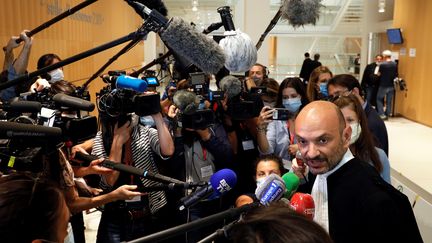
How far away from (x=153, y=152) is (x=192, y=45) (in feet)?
3.37

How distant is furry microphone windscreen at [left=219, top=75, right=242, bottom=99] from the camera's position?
212cm

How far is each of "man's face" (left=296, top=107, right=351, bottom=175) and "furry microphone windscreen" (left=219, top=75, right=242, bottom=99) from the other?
2.30ft

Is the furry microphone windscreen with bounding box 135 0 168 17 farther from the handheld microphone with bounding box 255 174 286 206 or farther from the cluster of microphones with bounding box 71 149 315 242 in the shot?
the handheld microphone with bounding box 255 174 286 206

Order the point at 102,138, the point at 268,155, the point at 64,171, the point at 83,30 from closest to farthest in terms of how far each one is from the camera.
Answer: the point at 64,171, the point at 102,138, the point at 268,155, the point at 83,30

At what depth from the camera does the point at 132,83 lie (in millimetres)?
1631

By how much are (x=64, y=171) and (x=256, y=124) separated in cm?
131

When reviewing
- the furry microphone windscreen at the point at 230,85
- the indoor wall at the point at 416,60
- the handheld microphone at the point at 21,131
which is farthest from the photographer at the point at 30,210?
the indoor wall at the point at 416,60

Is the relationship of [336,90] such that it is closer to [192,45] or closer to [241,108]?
A: [241,108]

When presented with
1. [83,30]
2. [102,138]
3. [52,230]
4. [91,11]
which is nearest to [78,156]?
[102,138]

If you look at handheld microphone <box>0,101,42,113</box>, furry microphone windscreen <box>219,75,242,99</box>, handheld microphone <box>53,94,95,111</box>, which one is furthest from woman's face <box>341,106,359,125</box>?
handheld microphone <box>0,101,42,113</box>

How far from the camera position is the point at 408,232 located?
4.19ft

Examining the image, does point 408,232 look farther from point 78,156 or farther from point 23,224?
point 78,156

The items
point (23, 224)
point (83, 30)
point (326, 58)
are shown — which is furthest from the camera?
point (326, 58)

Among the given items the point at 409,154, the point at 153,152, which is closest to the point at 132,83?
the point at 153,152
